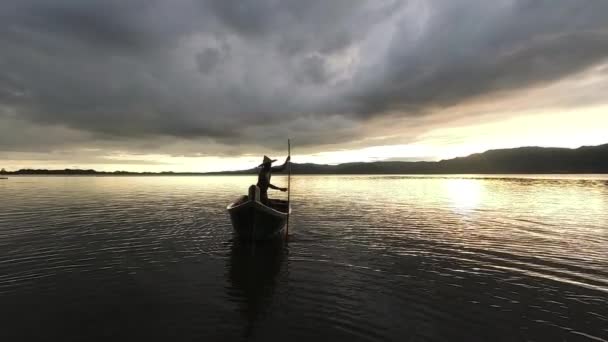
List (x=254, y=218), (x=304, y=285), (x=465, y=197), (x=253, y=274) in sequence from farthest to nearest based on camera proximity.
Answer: (x=465, y=197)
(x=254, y=218)
(x=253, y=274)
(x=304, y=285)

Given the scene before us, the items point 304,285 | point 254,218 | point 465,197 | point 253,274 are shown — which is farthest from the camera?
point 465,197

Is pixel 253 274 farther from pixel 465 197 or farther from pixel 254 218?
pixel 465 197

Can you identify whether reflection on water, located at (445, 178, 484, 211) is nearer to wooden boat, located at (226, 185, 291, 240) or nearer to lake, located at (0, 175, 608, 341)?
lake, located at (0, 175, 608, 341)

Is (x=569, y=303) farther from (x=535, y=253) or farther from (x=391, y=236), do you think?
(x=391, y=236)

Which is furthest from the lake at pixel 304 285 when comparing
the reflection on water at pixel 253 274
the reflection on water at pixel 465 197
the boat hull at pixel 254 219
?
the reflection on water at pixel 465 197

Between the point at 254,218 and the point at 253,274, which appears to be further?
the point at 254,218

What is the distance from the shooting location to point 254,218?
17.1m

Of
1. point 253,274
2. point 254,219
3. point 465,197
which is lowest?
point 465,197

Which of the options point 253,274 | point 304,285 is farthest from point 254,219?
point 304,285

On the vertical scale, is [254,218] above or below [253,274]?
above

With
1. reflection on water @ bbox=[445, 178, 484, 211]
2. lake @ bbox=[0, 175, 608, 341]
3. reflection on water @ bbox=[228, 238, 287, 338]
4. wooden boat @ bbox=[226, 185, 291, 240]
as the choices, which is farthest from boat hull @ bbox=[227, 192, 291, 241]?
reflection on water @ bbox=[445, 178, 484, 211]

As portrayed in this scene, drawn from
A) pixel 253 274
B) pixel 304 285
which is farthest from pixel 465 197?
pixel 253 274

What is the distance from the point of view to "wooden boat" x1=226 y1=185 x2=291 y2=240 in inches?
647

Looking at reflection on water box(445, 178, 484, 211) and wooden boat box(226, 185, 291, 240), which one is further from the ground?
wooden boat box(226, 185, 291, 240)
